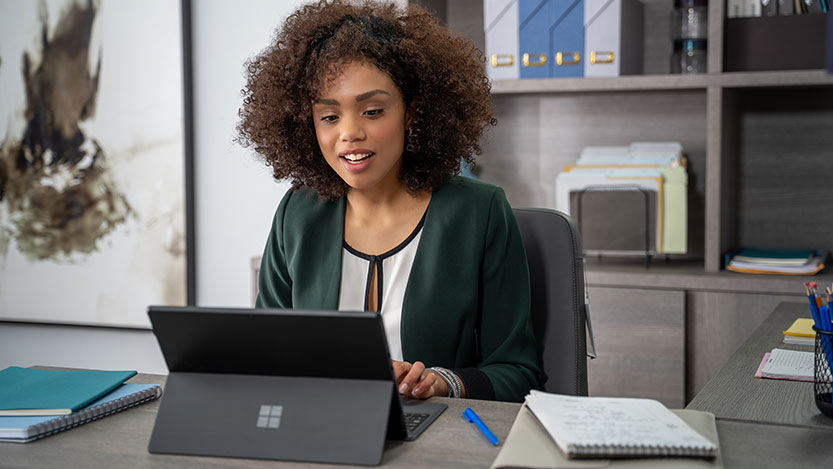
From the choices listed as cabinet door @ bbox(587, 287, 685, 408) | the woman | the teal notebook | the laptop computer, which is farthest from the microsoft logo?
cabinet door @ bbox(587, 287, 685, 408)

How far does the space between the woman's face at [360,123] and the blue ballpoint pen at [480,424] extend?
475 millimetres

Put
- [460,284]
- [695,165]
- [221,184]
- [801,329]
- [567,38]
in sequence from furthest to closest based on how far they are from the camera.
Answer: [221,184], [695,165], [567,38], [801,329], [460,284]

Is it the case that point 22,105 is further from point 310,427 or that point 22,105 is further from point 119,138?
point 310,427

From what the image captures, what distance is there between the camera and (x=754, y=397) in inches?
45.6

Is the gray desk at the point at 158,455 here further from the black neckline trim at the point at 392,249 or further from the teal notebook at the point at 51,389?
the black neckline trim at the point at 392,249

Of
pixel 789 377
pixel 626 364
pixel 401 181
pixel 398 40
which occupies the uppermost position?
pixel 398 40

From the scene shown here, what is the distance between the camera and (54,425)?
1024 millimetres

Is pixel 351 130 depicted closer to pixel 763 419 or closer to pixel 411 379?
pixel 411 379

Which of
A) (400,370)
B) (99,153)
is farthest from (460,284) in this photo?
(99,153)

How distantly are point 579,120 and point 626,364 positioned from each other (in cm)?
81

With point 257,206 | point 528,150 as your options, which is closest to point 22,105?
point 257,206

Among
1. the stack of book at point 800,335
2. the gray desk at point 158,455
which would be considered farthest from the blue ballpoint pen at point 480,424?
the stack of book at point 800,335

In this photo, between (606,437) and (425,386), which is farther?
(425,386)

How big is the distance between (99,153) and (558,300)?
2.12 metres
